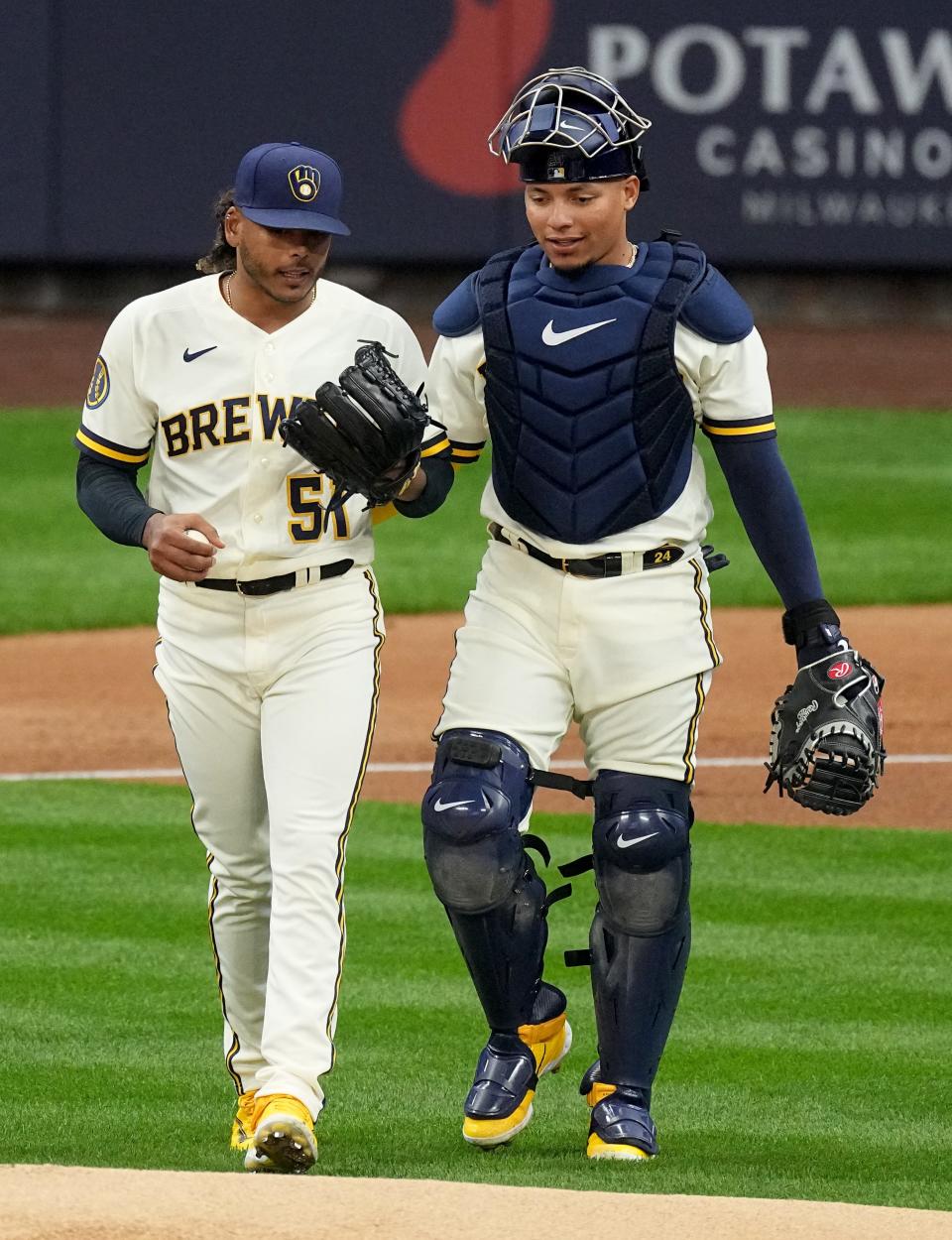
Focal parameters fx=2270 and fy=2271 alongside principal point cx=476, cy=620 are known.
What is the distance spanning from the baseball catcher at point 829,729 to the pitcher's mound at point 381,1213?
1323 millimetres

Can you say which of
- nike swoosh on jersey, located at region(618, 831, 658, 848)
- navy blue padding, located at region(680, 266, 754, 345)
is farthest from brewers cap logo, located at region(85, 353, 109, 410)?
nike swoosh on jersey, located at region(618, 831, 658, 848)

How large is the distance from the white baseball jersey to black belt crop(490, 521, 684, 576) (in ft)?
1.19

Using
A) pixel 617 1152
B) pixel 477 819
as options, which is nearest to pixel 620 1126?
pixel 617 1152

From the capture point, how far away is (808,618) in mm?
4766

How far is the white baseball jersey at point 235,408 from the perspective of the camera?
15.4ft

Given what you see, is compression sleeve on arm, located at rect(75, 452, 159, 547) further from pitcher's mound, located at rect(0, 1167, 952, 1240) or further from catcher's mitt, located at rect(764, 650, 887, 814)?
pitcher's mound, located at rect(0, 1167, 952, 1240)

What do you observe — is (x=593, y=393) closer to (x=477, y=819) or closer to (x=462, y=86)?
(x=477, y=819)

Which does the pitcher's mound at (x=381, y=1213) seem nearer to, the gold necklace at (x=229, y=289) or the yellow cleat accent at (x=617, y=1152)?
the yellow cleat accent at (x=617, y=1152)

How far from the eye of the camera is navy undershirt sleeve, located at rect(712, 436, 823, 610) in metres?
4.73

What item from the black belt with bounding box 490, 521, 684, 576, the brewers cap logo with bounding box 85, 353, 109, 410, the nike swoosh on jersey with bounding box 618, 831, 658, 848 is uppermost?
the brewers cap logo with bounding box 85, 353, 109, 410

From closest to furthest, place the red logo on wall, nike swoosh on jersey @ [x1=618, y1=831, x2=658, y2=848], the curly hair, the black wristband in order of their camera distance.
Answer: nike swoosh on jersey @ [x1=618, y1=831, x2=658, y2=848], the black wristband, the curly hair, the red logo on wall

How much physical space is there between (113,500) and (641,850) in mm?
1327

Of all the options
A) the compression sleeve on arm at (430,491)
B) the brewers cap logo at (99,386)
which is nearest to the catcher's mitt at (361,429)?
the compression sleeve on arm at (430,491)

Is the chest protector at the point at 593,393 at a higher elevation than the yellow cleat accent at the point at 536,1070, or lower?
higher
